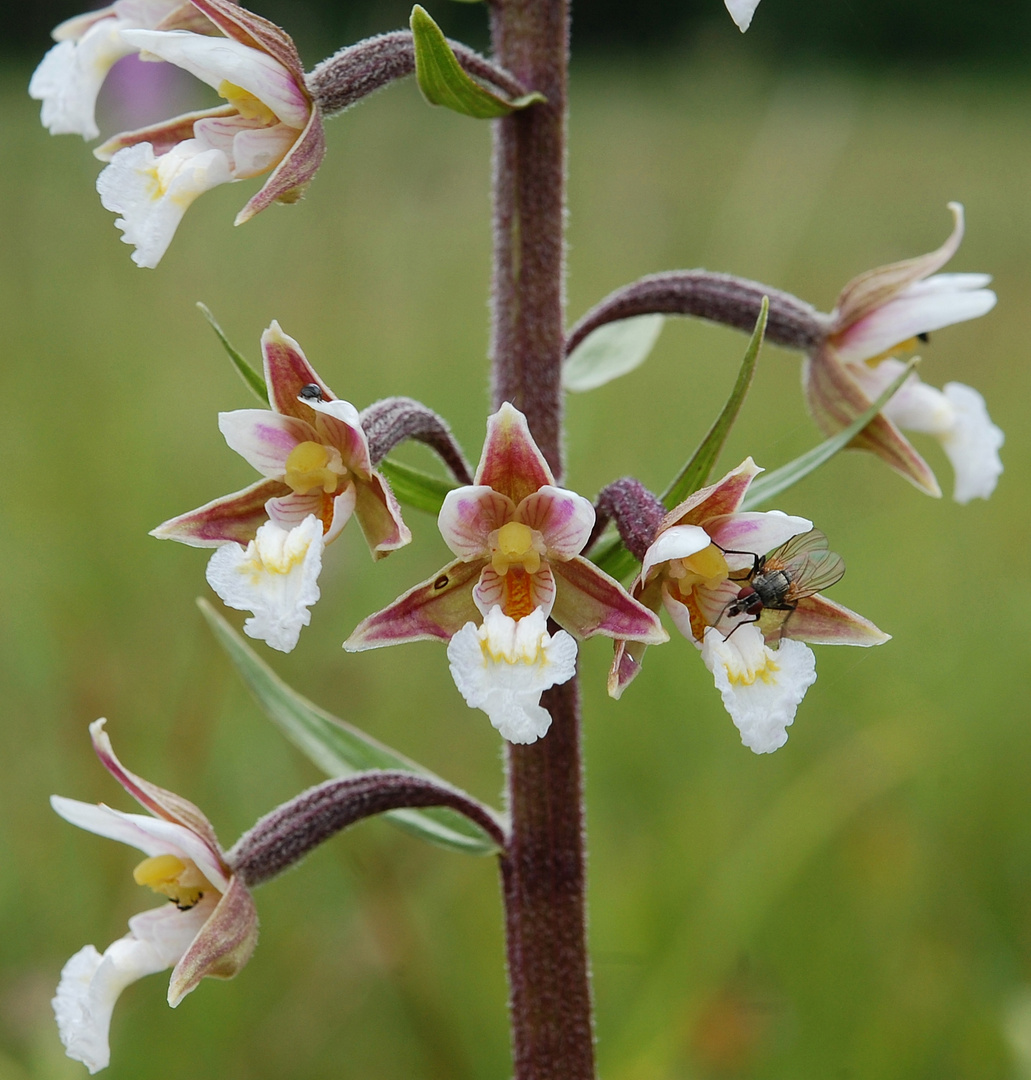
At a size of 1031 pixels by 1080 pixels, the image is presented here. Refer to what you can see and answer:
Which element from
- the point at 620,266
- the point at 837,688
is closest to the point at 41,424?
the point at 837,688

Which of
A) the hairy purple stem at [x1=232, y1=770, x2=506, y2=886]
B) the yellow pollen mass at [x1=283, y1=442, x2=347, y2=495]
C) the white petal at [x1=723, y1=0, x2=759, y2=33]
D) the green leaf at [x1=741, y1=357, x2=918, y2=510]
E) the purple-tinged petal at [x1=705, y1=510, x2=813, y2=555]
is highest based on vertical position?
the white petal at [x1=723, y1=0, x2=759, y2=33]

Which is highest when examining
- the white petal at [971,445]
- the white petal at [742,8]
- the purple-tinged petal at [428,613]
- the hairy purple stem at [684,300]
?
the white petal at [742,8]

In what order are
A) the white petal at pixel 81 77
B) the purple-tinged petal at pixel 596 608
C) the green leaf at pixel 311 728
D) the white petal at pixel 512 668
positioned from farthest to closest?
the green leaf at pixel 311 728 < the white petal at pixel 81 77 < the purple-tinged petal at pixel 596 608 < the white petal at pixel 512 668

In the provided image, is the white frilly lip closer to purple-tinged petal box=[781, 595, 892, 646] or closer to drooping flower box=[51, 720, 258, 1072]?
purple-tinged petal box=[781, 595, 892, 646]

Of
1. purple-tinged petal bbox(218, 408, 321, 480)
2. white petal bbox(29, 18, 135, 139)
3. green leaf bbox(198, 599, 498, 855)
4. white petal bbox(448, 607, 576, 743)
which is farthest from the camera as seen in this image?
green leaf bbox(198, 599, 498, 855)

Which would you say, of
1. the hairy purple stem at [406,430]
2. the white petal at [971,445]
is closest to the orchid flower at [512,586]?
the hairy purple stem at [406,430]

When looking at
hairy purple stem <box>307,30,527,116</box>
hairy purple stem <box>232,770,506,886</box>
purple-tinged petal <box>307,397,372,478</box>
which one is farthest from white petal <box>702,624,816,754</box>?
hairy purple stem <box>307,30,527,116</box>

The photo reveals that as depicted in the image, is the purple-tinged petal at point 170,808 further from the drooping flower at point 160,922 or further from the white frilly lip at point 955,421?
the white frilly lip at point 955,421
